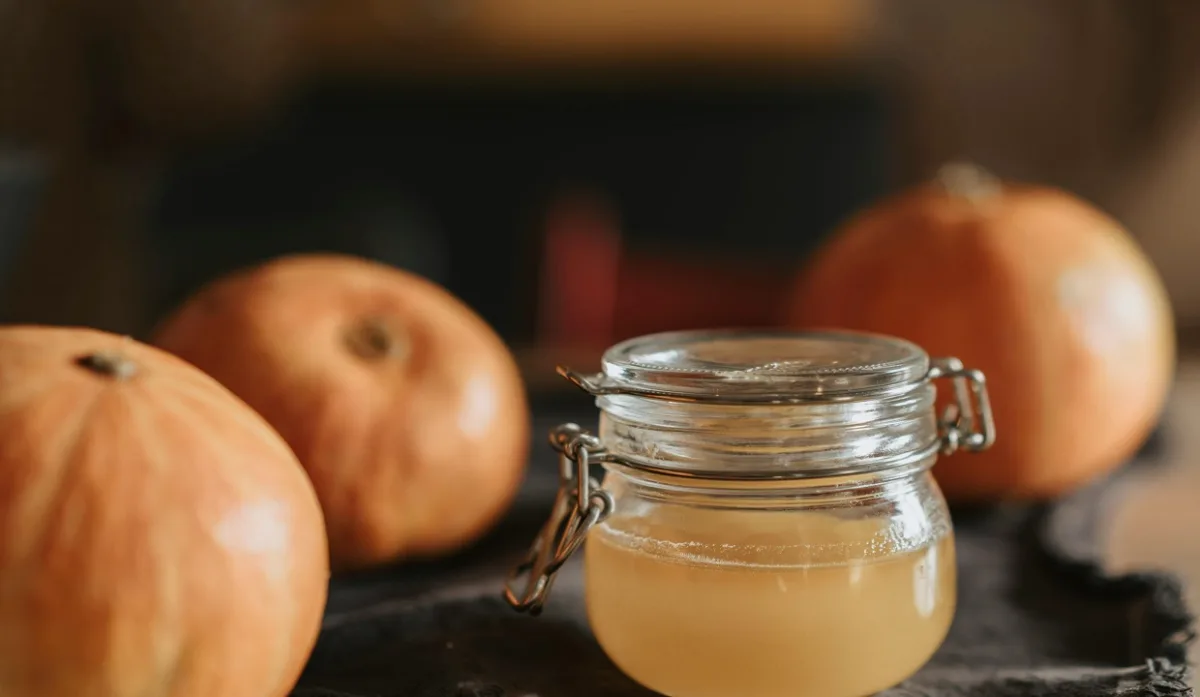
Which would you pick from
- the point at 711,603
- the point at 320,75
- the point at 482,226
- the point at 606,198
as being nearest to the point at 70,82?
the point at 320,75

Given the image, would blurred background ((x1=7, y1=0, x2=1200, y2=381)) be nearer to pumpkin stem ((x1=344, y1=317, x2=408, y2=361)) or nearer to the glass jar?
pumpkin stem ((x1=344, y1=317, x2=408, y2=361))

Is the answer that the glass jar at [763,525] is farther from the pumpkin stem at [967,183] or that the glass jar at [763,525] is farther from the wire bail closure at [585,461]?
the pumpkin stem at [967,183]

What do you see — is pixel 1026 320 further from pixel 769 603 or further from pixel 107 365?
pixel 107 365

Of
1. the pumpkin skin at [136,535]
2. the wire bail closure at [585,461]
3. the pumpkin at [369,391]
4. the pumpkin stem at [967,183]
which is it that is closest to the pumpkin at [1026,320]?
the pumpkin stem at [967,183]

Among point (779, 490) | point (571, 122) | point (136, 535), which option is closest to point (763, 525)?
point (779, 490)

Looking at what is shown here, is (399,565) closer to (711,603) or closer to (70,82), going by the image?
(711,603)

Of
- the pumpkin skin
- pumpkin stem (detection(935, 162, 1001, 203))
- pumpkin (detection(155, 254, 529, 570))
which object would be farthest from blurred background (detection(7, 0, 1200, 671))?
the pumpkin skin
